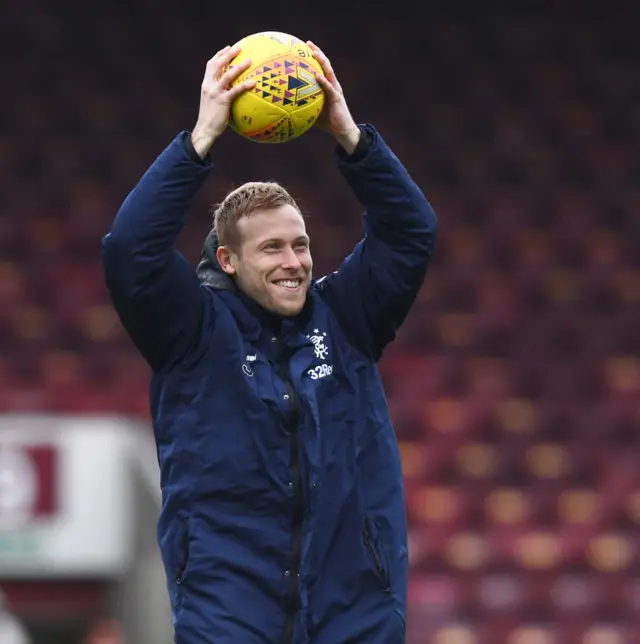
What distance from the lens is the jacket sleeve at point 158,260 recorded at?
282 centimetres

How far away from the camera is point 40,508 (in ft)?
8.18

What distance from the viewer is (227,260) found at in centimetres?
305

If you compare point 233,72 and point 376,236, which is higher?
point 233,72

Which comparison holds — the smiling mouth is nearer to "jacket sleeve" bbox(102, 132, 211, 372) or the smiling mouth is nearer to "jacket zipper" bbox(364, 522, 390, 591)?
"jacket sleeve" bbox(102, 132, 211, 372)

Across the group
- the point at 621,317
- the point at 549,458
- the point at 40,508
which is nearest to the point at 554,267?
the point at 621,317

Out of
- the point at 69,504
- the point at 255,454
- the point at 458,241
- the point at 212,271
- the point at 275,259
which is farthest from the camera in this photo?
the point at 458,241

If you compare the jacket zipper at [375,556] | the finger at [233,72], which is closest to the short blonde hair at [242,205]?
the finger at [233,72]

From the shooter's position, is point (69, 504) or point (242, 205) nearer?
point (69, 504)

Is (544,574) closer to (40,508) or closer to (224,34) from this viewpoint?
(224,34)

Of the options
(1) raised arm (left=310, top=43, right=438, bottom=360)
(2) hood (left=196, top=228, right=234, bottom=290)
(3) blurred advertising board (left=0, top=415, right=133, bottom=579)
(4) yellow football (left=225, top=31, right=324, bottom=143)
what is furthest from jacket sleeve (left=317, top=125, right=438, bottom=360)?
(3) blurred advertising board (left=0, top=415, right=133, bottom=579)

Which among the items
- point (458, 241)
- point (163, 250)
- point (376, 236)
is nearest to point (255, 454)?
point (163, 250)

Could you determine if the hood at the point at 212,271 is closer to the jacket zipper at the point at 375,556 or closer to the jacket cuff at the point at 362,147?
the jacket cuff at the point at 362,147

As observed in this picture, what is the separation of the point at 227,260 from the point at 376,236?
0.31m

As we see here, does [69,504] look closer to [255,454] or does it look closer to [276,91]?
[255,454]
